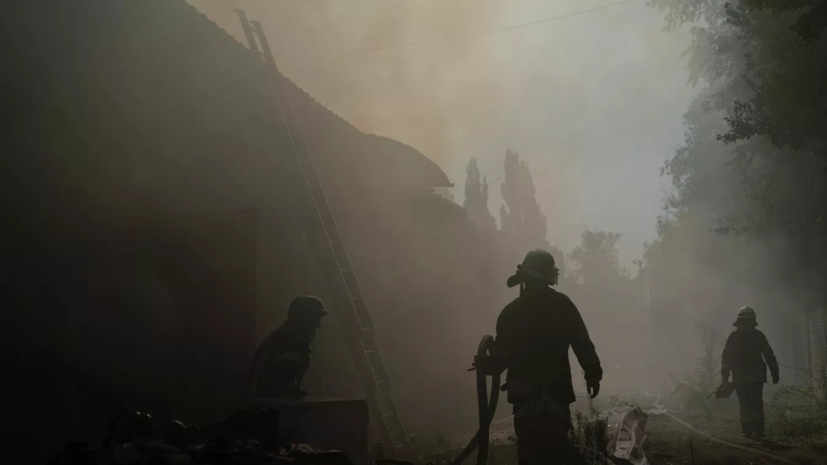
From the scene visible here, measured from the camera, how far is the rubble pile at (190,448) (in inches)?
152

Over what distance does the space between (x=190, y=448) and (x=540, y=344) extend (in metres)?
3.65

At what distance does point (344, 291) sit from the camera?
11398 mm

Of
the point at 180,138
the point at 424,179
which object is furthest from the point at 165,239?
the point at 424,179

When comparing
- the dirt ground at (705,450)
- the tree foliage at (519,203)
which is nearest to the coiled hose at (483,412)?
the dirt ground at (705,450)

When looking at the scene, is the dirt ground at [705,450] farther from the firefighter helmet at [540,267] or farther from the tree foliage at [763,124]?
the tree foliage at [763,124]

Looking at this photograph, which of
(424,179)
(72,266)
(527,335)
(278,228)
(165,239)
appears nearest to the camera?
(527,335)

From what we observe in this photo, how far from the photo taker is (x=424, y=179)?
20.4m

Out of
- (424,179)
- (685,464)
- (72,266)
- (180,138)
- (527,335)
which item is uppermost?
(424,179)

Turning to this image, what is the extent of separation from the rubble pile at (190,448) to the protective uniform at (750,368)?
9877 millimetres

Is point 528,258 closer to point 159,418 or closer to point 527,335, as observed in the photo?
point 527,335

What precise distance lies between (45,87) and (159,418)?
408 centimetres

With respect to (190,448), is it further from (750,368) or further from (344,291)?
(750,368)

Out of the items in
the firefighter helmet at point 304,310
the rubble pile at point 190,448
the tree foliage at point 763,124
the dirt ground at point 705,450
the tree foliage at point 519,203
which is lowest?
the dirt ground at point 705,450

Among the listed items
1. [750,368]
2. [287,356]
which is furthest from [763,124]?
[287,356]
